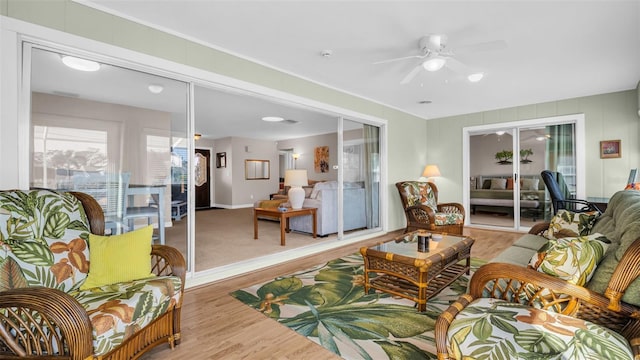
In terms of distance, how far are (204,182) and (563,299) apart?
32.0 feet

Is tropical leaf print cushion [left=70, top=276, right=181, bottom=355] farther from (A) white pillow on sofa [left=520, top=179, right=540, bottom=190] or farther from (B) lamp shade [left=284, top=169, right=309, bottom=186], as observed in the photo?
(A) white pillow on sofa [left=520, top=179, right=540, bottom=190]

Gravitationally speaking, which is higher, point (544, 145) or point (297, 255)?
point (544, 145)

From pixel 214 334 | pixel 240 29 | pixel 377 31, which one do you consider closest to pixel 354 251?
pixel 214 334

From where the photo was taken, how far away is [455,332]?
1285 mm

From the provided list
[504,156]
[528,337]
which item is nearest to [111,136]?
[528,337]

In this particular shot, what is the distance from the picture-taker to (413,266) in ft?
7.79

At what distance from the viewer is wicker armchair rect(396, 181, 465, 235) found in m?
4.65

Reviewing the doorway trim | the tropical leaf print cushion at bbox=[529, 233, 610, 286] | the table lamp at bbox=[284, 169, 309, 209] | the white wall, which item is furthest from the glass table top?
the doorway trim

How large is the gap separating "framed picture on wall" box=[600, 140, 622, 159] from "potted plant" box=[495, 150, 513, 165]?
1.31m

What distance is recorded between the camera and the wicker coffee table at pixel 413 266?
2354 mm

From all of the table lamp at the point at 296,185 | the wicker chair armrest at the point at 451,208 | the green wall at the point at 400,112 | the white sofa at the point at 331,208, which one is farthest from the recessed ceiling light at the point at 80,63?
the wicker chair armrest at the point at 451,208

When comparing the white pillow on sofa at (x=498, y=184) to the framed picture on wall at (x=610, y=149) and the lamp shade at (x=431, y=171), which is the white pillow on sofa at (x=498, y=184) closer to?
the lamp shade at (x=431, y=171)

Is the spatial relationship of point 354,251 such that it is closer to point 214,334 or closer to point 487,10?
point 214,334

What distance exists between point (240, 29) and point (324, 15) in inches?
32.5
